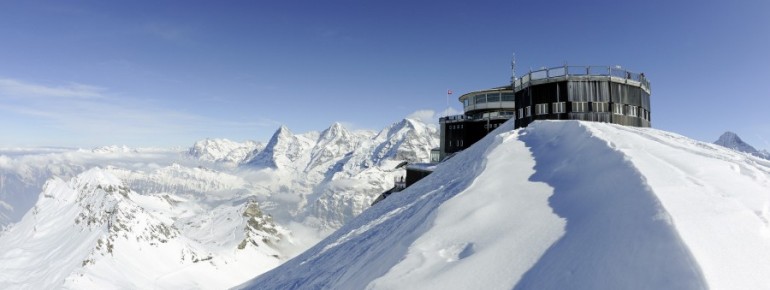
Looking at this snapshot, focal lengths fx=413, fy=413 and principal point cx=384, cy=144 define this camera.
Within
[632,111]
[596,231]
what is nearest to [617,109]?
[632,111]

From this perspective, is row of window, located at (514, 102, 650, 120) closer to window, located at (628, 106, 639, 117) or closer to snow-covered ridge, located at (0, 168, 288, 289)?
window, located at (628, 106, 639, 117)

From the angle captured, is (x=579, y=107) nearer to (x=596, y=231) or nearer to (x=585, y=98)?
(x=585, y=98)

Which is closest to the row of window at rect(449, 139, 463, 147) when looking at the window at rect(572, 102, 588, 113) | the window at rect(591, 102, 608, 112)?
the window at rect(572, 102, 588, 113)

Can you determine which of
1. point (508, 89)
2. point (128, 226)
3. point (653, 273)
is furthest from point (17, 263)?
point (653, 273)

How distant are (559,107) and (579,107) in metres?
1.39

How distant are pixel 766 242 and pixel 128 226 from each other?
179736mm

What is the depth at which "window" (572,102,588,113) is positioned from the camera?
3092 centimetres

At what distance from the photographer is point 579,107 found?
3095 cm

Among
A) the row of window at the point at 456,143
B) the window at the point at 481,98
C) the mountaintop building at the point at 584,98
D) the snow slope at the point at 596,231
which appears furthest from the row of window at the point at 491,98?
the snow slope at the point at 596,231

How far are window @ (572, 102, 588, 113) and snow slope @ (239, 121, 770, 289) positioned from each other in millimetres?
18321

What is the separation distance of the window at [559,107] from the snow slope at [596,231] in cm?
1851

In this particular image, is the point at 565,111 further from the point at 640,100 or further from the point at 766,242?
the point at 766,242

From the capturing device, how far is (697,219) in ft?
22.2

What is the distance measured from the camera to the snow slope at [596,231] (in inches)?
224
